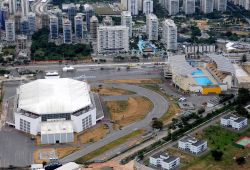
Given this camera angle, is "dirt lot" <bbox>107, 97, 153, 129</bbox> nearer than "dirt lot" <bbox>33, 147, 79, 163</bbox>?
No

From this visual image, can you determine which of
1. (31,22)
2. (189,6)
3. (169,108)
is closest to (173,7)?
(189,6)

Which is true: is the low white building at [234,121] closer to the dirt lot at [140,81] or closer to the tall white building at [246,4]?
the dirt lot at [140,81]

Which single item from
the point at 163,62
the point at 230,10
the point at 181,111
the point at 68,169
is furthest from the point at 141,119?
the point at 230,10

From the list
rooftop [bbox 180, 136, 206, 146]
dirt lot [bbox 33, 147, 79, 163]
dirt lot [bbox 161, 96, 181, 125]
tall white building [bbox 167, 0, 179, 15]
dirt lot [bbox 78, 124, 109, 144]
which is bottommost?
dirt lot [bbox 33, 147, 79, 163]

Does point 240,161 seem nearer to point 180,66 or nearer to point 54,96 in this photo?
point 54,96

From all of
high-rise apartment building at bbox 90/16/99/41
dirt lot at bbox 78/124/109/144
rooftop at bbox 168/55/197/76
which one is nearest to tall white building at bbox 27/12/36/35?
high-rise apartment building at bbox 90/16/99/41

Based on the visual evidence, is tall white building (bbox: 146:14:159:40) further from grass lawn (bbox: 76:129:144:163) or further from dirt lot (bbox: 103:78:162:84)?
grass lawn (bbox: 76:129:144:163)

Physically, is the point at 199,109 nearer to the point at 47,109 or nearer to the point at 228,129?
the point at 228,129
